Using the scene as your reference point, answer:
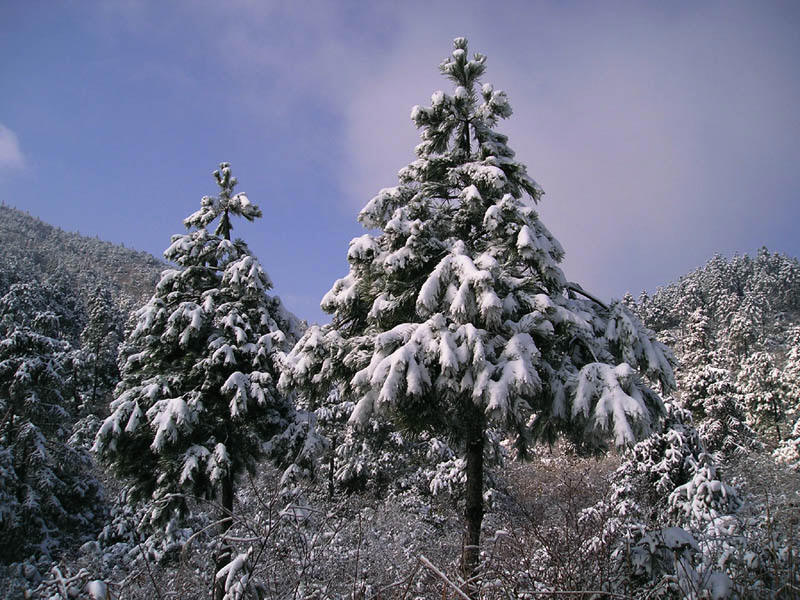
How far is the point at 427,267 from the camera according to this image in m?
8.88

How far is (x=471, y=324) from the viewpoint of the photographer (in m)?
7.44

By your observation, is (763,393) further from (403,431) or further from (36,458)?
(36,458)

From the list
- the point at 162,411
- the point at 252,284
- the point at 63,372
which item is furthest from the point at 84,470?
the point at 252,284

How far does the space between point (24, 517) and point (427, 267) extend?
69.8 feet

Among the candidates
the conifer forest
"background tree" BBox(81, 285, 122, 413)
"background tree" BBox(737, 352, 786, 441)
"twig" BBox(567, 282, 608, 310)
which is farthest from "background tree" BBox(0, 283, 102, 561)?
"background tree" BBox(737, 352, 786, 441)

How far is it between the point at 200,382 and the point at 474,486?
28.4 ft

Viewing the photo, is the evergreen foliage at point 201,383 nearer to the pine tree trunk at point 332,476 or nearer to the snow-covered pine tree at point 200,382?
the snow-covered pine tree at point 200,382

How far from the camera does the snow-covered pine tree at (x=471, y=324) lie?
6949 mm

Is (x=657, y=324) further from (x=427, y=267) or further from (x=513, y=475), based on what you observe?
(x=427, y=267)

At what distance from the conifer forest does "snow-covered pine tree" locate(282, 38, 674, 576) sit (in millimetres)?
47

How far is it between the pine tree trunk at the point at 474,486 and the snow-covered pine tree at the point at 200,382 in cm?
576

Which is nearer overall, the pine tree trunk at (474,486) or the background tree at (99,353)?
the pine tree trunk at (474,486)

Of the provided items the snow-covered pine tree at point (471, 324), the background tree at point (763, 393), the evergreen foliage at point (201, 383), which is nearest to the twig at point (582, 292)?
the snow-covered pine tree at point (471, 324)

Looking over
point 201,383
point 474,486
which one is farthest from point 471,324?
point 201,383
